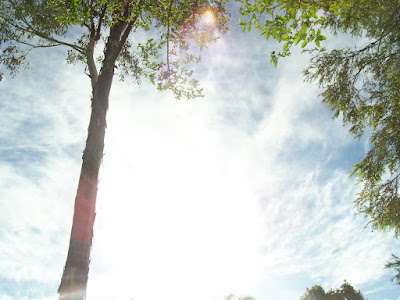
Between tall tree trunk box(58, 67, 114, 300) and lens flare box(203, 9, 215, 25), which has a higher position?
lens flare box(203, 9, 215, 25)

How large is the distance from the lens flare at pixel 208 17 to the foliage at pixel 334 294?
48776 mm

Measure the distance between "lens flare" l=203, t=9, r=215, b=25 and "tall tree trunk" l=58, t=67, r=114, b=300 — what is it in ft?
14.5

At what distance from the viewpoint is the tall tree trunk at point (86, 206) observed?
361cm

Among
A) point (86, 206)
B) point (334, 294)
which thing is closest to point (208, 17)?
point (86, 206)

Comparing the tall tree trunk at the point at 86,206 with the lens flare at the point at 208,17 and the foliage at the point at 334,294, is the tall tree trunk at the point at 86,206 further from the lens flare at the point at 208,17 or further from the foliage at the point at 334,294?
the foliage at the point at 334,294

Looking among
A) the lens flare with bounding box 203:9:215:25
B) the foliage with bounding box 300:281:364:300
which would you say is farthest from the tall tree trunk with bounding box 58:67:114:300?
the foliage with bounding box 300:281:364:300

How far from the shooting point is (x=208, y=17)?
830 centimetres

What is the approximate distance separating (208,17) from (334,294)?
165 feet

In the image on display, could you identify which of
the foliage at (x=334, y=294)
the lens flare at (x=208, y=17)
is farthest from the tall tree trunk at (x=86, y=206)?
the foliage at (x=334, y=294)

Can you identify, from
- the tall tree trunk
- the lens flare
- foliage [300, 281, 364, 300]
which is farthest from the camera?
foliage [300, 281, 364, 300]

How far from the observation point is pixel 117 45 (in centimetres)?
648

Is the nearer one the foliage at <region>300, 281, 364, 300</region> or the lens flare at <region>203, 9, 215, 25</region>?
the lens flare at <region>203, 9, 215, 25</region>

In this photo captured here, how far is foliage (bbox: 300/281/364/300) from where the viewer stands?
40500 millimetres

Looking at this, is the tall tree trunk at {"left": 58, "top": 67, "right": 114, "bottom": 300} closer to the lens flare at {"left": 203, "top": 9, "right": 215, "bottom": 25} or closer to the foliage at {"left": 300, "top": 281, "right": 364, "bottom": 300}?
the lens flare at {"left": 203, "top": 9, "right": 215, "bottom": 25}
